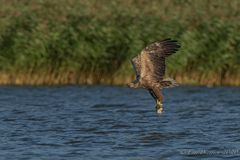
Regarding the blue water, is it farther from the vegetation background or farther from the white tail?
the white tail

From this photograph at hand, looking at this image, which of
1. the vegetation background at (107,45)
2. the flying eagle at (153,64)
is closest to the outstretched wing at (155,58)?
the flying eagle at (153,64)

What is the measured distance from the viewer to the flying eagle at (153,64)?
15.2 meters

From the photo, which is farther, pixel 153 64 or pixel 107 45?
pixel 107 45

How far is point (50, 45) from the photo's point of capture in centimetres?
2272

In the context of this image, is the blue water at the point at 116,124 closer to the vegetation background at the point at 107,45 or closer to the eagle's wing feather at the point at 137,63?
the vegetation background at the point at 107,45

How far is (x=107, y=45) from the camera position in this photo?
74.8 feet

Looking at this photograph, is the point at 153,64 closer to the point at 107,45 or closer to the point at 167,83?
the point at 167,83

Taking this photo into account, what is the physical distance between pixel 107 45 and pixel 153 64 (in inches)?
298

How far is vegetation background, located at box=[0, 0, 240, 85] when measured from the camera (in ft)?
71.9

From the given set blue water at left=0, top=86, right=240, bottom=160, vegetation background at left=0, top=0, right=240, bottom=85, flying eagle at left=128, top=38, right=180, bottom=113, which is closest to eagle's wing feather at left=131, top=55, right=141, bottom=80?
flying eagle at left=128, top=38, right=180, bottom=113

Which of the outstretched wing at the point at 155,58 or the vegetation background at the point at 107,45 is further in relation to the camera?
the vegetation background at the point at 107,45

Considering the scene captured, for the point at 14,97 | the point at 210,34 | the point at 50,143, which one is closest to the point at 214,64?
the point at 210,34

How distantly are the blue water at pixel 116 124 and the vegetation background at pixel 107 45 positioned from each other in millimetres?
406

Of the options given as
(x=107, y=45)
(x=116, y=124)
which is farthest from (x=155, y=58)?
(x=107, y=45)
